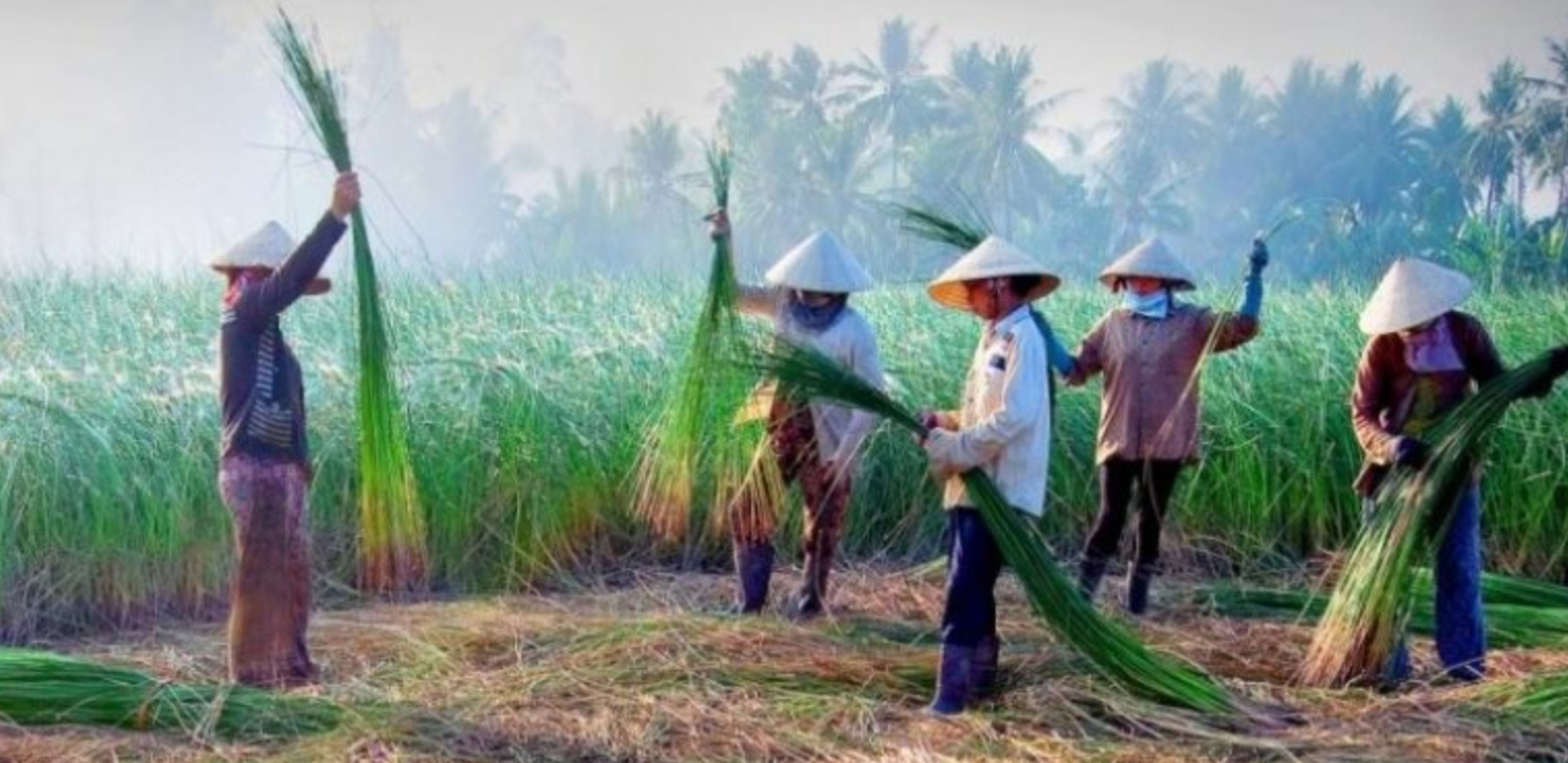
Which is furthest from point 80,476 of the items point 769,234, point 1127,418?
point 769,234

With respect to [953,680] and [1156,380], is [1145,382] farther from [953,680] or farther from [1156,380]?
[953,680]

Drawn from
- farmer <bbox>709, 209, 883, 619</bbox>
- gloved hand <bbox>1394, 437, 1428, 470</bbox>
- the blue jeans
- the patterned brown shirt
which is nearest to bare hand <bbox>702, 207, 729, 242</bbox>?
farmer <bbox>709, 209, 883, 619</bbox>

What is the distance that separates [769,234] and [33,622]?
31278 mm

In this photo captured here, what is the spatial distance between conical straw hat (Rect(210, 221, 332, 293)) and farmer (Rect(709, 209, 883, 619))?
4.44ft

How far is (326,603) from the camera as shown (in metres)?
6.05

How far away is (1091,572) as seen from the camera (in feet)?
18.3

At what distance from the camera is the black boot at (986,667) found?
418 centimetres

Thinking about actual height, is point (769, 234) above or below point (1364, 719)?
above

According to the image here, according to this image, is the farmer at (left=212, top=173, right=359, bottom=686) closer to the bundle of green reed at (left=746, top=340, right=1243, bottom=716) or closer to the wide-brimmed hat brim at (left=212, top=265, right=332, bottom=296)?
the wide-brimmed hat brim at (left=212, top=265, right=332, bottom=296)

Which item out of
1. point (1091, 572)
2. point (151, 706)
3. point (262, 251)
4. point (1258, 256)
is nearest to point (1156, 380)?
point (1258, 256)

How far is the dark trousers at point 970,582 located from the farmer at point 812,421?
1.04m

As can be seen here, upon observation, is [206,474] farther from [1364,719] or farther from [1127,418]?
[1364,719]

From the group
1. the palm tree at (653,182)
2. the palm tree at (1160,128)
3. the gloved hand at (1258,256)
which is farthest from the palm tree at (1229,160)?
the gloved hand at (1258,256)

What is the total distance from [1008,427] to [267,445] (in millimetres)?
2178
